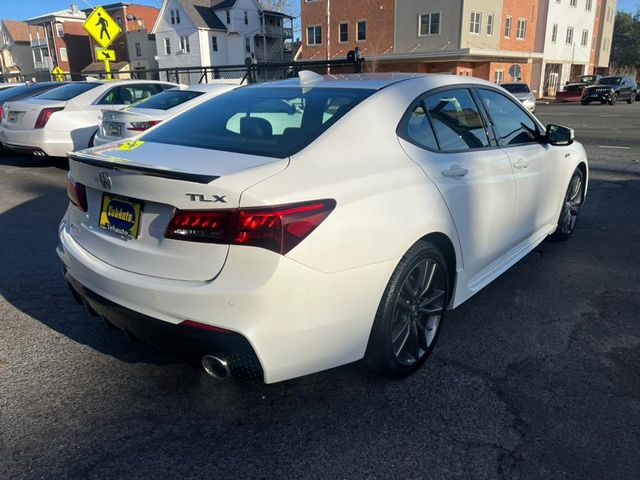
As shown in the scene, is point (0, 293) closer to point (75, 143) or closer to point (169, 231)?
point (169, 231)

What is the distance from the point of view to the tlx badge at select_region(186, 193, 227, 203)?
2.12 meters

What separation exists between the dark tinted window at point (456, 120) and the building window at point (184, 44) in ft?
165

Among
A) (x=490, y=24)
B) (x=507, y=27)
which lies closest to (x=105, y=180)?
(x=490, y=24)

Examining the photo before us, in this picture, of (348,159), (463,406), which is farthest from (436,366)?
(348,159)

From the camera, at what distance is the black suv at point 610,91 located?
109 ft

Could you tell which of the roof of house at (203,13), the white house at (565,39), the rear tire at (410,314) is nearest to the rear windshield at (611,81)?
the white house at (565,39)

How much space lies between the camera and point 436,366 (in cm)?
307

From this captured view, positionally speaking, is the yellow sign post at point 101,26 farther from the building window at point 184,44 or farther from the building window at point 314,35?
the building window at point 184,44

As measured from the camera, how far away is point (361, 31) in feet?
136

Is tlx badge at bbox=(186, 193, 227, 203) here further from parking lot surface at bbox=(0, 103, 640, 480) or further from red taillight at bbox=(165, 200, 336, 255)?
parking lot surface at bbox=(0, 103, 640, 480)

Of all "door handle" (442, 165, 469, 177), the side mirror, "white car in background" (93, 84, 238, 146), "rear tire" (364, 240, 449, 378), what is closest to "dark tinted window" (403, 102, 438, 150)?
"door handle" (442, 165, 469, 177)

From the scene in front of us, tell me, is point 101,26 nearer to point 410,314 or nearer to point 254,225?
point 410,314

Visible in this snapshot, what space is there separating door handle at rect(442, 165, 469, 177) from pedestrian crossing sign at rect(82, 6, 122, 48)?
15.3m

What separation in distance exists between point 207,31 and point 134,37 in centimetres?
1296
